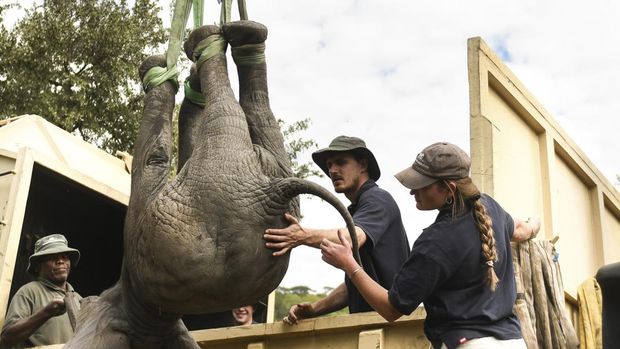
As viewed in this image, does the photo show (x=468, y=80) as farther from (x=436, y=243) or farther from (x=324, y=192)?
(x=324, y=192)

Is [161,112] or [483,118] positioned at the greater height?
[483,118]

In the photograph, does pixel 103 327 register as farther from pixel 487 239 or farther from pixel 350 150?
pixel 350 150

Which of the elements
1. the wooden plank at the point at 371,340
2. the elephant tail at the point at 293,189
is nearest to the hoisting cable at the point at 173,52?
the elephant tail at the point at 293,189

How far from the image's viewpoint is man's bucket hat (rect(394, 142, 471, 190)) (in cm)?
377

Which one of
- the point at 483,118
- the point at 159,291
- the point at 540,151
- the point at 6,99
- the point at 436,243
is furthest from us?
the point at 6,99

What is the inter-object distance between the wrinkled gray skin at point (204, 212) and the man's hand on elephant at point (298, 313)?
38.1 inches

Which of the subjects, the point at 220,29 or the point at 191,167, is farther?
the point at 220,29

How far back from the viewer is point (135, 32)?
17.2 meters

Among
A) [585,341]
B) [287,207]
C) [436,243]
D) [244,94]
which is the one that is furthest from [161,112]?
[585,341]

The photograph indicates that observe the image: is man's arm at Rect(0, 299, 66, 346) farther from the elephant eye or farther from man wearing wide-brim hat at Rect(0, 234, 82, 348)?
the elephant eye

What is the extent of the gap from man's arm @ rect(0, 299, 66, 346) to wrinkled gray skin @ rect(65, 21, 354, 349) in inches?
90.5

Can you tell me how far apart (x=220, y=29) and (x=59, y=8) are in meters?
14.6

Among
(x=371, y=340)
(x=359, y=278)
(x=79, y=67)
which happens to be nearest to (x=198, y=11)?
(x=359, y=278)

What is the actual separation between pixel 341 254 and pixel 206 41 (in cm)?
111
